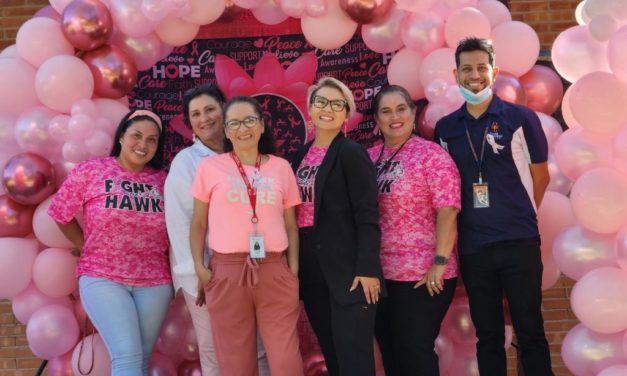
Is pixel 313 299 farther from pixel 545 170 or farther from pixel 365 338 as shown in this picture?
pixel 545 170

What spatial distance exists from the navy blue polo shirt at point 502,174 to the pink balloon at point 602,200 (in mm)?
219

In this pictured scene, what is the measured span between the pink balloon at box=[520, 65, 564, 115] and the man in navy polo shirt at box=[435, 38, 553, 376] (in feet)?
1.87

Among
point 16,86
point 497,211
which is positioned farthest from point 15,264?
point 497,211

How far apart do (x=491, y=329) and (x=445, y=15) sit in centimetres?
160

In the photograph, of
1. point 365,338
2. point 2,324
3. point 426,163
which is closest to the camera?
point 365,338

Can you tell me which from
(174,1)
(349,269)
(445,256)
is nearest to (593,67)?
(445,256)

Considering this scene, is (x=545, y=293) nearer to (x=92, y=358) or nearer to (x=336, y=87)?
(x=336, y=87)

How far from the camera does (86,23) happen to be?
3.57 meters

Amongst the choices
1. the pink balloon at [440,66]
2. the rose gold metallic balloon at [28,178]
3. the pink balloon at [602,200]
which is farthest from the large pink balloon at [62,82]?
the pink balloon at [602,200]

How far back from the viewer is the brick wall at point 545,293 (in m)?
5.06

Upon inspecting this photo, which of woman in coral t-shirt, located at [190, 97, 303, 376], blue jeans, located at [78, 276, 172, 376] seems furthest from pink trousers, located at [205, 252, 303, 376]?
blue jeans, located at [78, 276, 172, 376]

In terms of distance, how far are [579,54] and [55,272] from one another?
105 inches

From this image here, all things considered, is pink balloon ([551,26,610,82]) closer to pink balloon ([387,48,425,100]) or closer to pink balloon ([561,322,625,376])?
pink balloon ([387,48,425,100])

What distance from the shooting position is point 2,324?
16.6 feet
